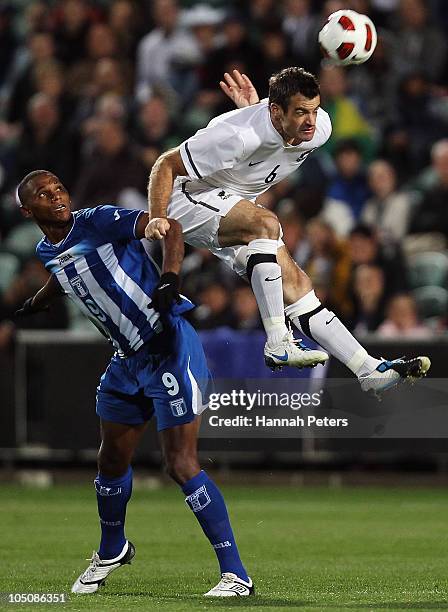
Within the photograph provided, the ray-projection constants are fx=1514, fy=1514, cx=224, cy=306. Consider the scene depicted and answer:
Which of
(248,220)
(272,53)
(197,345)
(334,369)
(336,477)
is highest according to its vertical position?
(272,53)

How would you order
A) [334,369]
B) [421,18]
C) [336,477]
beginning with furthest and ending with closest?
[421,18]
[336,477]
[334,369]

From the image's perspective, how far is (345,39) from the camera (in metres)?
8.73

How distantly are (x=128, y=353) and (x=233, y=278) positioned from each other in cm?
674

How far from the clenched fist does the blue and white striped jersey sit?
47 cm

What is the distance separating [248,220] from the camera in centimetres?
862

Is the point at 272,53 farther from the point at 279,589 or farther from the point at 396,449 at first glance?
the point at 279,589

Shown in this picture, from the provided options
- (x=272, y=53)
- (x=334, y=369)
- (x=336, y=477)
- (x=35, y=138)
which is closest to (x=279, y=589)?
(x=334, y=369)

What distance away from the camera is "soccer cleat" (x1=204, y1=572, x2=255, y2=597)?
8195 mm

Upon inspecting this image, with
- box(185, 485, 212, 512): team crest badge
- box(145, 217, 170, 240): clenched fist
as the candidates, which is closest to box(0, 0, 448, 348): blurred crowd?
box(185, 485, 212, 512): team crest badge

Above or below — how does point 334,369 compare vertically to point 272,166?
below

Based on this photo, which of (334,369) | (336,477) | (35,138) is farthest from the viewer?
(35,138)

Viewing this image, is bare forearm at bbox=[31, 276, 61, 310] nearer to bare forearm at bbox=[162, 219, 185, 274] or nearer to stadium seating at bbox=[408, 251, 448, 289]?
bare forearm at bbox=[162, 219, 185, 274]

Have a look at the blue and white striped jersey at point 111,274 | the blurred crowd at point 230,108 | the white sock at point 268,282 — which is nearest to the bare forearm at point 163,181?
the blue and white striped jersey at point 111,274

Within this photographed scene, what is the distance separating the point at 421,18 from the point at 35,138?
483 centimetres
